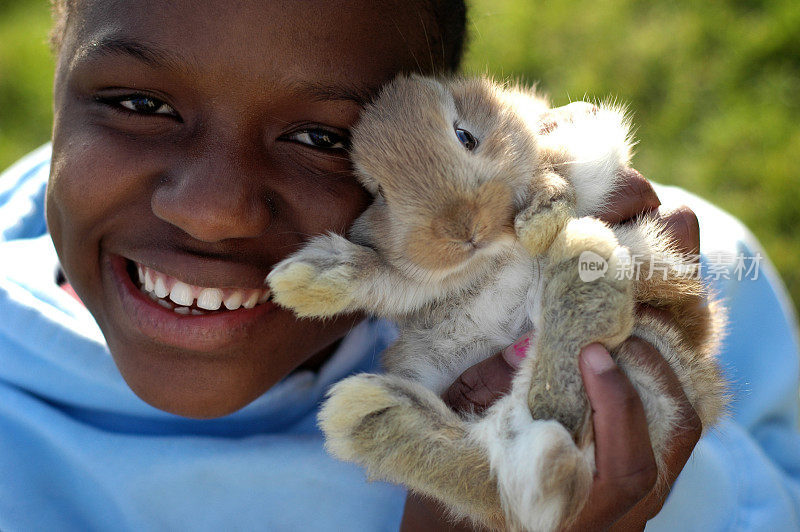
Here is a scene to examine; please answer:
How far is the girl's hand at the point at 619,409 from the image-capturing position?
136 cm

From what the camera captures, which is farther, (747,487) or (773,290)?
(773,290)

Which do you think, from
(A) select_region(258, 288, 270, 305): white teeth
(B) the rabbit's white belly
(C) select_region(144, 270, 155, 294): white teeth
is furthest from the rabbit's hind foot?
(C) select_region(144, 270, 155, 294): white teeth

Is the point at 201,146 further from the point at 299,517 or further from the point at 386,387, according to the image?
the point at 299,517

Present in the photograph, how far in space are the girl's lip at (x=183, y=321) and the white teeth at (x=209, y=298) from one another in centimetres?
3

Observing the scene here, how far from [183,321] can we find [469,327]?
2.27 feet

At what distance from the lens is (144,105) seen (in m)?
1.70

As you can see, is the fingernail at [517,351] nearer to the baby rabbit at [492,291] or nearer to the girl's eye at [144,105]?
the baby rabbit at [492,291]

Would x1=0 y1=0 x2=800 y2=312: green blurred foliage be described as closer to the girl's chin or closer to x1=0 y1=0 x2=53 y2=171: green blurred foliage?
x1=0 y1=0 x2=53 y2=171: green blurred foliage

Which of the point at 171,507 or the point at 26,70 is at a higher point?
the point at 26,70

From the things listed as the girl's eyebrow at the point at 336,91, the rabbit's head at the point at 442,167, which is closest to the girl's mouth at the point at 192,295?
the rabbit's head at the point at 442,167

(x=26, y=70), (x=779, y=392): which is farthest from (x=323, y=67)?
(x=26, y=70)

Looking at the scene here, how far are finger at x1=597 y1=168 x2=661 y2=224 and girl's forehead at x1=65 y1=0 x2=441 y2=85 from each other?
1.96 feet

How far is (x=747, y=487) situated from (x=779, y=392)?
0.39m

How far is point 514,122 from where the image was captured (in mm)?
1687
